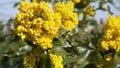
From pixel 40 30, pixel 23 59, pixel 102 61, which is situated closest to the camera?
pixel 40 30

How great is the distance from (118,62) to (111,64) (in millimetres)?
146

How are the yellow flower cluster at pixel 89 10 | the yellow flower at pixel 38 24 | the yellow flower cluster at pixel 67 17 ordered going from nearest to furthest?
the yellow flower at pixel 38 24 < the yellow flower cluster at pixel 67 17 < the yellow flower cluster at pixel 89 10

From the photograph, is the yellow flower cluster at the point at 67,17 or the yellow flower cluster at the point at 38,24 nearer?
the yellow flower cluster at the point at 38,24

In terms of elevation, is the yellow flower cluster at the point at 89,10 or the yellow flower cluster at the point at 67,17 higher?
the yellow flower cluster at the point at 67,17

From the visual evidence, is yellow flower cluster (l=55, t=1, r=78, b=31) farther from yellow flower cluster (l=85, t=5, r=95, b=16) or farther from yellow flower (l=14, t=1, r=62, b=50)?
yellow flower cluster (l=85, t=5, r=95, b=16)

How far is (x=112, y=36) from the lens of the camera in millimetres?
3082

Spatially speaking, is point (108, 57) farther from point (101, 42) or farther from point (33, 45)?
point (33, 45)

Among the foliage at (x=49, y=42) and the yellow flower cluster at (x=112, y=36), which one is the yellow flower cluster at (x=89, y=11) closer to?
the foliage at (x=49, y=42)

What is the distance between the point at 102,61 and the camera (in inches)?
124

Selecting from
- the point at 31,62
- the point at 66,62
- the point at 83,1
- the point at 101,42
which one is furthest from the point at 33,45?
the point at 83,1

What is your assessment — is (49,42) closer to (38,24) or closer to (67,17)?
(38,24)

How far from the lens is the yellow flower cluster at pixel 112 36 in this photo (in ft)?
9.99

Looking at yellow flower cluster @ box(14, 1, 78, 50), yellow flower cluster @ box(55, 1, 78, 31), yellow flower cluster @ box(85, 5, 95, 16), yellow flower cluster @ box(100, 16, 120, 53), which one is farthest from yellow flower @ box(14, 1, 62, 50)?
yellow flower cluster @ box(85, 5, 95, 16)

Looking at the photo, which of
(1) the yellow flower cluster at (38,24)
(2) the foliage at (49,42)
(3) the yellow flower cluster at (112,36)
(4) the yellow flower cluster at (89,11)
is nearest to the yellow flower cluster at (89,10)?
(4) the yellow flower cluster at (89,11)
